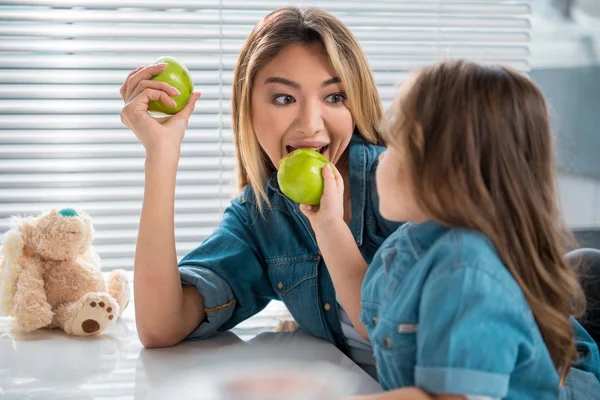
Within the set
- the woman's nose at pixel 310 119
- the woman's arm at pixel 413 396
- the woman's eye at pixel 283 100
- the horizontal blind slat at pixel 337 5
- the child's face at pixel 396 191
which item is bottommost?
the woman's arm at pixel 413 396

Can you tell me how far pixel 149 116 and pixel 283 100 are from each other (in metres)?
0.26

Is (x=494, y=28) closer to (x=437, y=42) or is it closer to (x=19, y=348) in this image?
(x=437, y=42)

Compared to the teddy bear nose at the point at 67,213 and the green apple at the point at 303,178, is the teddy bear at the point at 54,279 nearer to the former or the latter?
the teddy bear nose at the point at 67,213

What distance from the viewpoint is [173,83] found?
4.58 ft

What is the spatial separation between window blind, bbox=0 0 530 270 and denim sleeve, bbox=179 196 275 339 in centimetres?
66

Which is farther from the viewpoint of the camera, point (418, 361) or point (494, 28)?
point (494, 28)

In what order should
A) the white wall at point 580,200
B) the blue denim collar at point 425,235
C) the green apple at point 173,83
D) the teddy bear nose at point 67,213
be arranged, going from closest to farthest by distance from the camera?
the blue denim collar at point 425,235 < the green apple at point 173,83 < the teddy bear nose at point 67,213 < the white wall at point 580,200

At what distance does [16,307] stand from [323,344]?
619 mm

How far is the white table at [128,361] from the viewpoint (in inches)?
46.4

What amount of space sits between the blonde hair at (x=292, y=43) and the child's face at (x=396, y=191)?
1.41ft

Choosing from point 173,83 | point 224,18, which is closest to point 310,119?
point 173,83

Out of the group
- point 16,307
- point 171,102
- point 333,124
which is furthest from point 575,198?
point 16,307

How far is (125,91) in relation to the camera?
1.45 meters

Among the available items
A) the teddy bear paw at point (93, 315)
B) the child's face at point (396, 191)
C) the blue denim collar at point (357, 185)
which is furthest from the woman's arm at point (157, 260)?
the child's face at point (396, 191)
